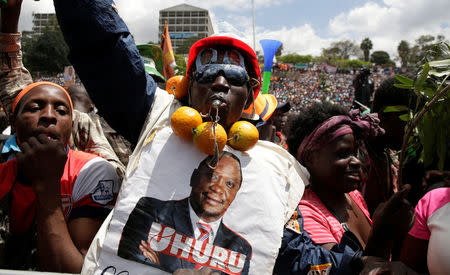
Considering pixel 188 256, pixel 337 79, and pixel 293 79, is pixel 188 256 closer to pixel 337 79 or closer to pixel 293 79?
pixel 293 79

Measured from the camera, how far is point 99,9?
135 cm

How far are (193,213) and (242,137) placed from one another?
0.43 meters

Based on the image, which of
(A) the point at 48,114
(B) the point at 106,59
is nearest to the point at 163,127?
(B) the point at 106,59

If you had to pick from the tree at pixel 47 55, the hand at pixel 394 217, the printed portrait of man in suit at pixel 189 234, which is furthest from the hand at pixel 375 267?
the tree at pixel 47 55

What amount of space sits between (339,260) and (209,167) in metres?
0.74

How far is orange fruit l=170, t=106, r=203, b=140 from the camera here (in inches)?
56.9

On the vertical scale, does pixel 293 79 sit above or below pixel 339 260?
below

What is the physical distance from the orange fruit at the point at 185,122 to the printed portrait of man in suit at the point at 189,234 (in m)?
0.19

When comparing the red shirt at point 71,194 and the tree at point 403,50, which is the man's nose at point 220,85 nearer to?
the red shirt at point 71,194

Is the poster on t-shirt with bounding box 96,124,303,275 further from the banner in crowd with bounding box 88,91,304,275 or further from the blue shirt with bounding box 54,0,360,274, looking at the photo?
the blue shirt with bounding box 54,0,360,274

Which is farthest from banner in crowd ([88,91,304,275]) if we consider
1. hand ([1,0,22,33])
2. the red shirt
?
hand ([1,0,22,33])

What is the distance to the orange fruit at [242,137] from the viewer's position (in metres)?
1.52

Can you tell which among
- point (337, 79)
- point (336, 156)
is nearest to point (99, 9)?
point (336, 156)

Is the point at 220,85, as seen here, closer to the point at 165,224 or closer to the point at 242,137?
the point at 242,137
